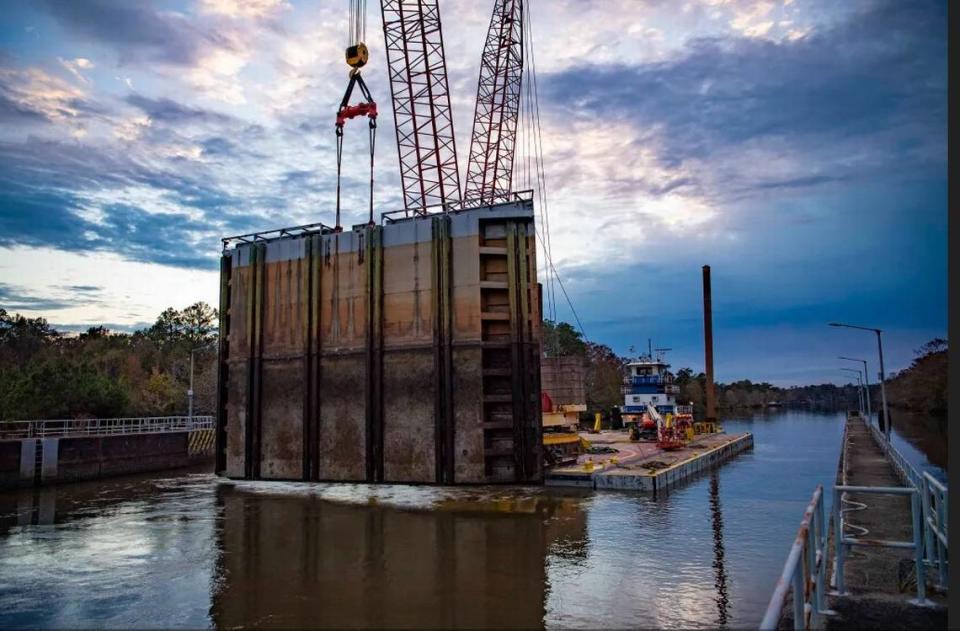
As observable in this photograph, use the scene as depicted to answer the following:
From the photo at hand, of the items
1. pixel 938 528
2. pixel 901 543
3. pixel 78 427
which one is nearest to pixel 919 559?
pixel 901 543

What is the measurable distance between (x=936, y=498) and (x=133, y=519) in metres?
23.0

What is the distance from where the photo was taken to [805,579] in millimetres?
7496

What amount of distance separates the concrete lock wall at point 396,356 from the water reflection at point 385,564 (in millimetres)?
1607

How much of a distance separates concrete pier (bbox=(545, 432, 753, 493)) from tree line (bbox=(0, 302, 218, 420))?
33.2m

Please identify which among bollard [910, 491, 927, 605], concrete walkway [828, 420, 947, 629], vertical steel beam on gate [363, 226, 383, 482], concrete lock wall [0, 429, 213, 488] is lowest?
concrete lock wall [0, 429, 213, 488]

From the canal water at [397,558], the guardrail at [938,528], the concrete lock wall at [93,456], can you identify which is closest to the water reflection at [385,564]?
the canal water at [397,558]

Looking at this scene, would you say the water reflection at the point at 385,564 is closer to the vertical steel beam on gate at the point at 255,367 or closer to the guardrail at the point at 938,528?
the vertical steel beam on gate at the point at 255,367

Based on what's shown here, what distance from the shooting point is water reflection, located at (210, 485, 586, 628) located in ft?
37.7

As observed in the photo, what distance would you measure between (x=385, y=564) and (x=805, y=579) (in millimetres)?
9955

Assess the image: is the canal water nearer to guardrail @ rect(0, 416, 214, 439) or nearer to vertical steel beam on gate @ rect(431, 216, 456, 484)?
vertical steel beam on gate @ rect(431, 216, 456, 484)

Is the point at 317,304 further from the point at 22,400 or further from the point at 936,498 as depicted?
the point at 22,400

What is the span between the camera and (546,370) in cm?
4825

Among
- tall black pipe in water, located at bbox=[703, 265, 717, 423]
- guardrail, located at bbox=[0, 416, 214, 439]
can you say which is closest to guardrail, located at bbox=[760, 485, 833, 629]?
guardrail, located at bbox=[0, 416, 214, 439]

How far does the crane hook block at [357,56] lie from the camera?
31.6 m
